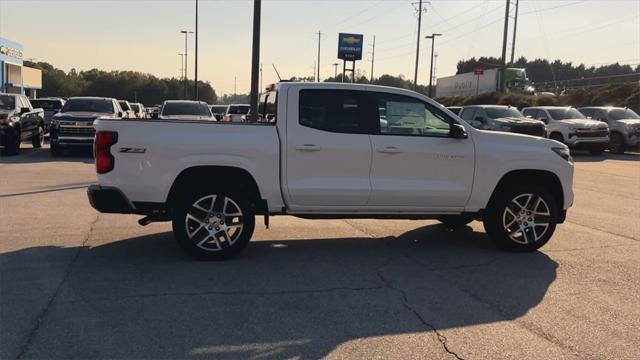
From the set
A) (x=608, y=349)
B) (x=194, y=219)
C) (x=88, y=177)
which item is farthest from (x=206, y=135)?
(x=88, y=177)

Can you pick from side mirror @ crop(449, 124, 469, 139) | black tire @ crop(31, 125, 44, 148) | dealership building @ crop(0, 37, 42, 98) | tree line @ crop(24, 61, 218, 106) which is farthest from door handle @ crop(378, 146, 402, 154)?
tree line @ crop(24, 61, 218, 106)

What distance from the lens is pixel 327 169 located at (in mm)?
6328

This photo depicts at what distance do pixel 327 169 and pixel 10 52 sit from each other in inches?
2444

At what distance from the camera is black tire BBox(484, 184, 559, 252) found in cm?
689

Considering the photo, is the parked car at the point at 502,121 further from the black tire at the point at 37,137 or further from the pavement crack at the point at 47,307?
the pavement crack at the point at 47,307

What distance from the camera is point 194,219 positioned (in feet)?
20.1

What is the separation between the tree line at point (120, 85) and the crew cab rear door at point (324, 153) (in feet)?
373

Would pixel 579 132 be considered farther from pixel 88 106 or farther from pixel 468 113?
pixel 88 106

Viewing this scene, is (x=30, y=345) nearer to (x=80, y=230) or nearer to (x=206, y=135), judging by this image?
(x=206, y=135)

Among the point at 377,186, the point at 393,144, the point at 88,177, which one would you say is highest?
the point at 393,144

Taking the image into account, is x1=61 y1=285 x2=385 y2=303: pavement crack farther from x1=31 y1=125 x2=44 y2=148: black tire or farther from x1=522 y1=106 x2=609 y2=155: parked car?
x1=522 y1=106 x2=609 y2=155: parked car

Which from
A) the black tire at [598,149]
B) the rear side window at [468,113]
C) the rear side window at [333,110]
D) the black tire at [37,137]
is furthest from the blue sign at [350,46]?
the rear side window at [333,110]

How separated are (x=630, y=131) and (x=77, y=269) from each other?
23151 millimetres

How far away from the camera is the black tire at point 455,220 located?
764 centimetres
